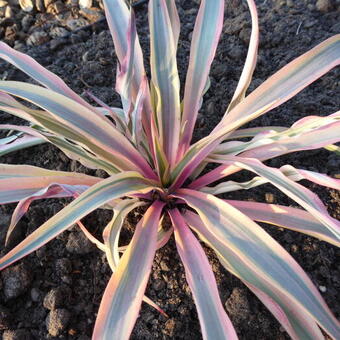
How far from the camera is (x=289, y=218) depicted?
38.0 inches

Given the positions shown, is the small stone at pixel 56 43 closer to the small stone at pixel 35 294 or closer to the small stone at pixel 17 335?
the small stone at pixel 35 294

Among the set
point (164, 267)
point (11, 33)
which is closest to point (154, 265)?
point (164, 267)

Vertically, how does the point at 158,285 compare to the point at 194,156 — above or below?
below

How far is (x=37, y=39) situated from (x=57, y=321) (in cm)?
123

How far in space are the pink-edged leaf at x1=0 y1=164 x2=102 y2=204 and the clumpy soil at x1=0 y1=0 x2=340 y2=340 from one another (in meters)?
0.19

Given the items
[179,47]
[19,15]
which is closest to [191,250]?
[179,47]

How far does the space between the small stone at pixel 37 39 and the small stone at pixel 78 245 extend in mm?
1007

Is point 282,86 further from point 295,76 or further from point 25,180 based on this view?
point 25,180

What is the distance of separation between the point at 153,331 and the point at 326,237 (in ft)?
1.52

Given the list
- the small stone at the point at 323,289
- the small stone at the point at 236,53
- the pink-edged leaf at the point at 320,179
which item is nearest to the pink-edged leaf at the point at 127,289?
the pink-edged leaf at the point at 320,179

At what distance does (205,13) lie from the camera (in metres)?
1.10

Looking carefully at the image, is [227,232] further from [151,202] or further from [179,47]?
[179,47]

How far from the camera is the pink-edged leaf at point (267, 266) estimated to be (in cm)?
73

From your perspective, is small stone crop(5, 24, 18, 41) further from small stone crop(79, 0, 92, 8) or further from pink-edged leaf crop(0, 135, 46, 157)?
pink-edged leaf crop(0, 135, 46, 157)
